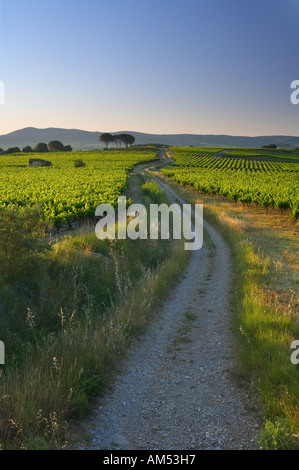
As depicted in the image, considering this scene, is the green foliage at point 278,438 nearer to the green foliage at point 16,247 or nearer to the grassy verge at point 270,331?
the grassy verge at point 270,331

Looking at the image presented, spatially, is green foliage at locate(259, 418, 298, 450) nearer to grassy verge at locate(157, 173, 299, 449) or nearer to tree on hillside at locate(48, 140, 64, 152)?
grassy verge at locate(157, 173, 299, 449)

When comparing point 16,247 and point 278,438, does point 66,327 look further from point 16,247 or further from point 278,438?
point 278,438

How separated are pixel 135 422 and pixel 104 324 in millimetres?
2496

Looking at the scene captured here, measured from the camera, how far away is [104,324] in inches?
266

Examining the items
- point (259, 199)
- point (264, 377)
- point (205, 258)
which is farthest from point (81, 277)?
point (259, 199)

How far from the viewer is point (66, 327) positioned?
21.0 feet

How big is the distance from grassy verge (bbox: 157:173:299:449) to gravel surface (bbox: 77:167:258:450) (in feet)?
A: 1.01

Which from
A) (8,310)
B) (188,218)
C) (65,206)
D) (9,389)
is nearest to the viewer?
(9,389)

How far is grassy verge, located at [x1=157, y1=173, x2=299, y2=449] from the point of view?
13.4 ft

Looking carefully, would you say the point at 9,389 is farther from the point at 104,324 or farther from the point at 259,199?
the point at 259,199

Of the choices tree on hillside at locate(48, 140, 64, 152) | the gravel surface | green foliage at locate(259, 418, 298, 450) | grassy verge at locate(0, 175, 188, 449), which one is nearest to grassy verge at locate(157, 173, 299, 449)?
green foliage at locate(259, 418, 298, 450)

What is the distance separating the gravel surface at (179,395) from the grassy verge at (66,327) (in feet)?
1.00

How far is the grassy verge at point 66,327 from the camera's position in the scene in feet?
13.3

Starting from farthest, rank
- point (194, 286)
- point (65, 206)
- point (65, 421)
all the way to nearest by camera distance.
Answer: point (65, 206)
point (194, 286)
point (65, 421)
